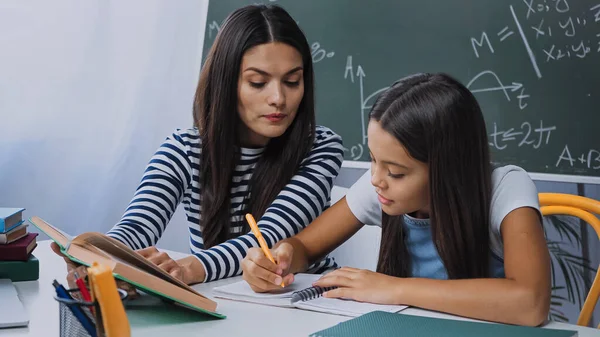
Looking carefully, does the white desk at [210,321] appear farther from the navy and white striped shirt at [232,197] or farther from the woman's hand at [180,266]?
the navy and white striped shirt at [232,197]

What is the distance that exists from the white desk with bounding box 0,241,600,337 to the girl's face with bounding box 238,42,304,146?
51cm

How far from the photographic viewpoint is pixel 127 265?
105 centimetres

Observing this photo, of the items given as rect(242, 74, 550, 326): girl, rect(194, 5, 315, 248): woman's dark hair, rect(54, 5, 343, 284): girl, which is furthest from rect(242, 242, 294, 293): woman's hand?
rect(194, 5, 315, 248): woman's dark hair

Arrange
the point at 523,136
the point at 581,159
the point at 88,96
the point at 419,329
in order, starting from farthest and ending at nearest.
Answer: the point at 88,96 < the point at 523,136 < the point at 581,159 < the point at 419,329

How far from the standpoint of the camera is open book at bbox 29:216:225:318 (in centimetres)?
104

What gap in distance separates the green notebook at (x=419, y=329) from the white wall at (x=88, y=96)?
6.99ft

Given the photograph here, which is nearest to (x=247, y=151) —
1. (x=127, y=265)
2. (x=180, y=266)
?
(x=180, y=266)

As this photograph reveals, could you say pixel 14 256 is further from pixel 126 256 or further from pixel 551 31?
pixel 551 31

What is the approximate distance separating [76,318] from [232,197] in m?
0.98

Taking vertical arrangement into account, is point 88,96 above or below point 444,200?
above

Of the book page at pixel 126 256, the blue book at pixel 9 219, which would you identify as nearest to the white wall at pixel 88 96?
the blue book at pixel 9 219

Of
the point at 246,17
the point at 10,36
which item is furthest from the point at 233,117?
the point at 10,36

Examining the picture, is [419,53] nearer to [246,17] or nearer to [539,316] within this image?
[246,17]

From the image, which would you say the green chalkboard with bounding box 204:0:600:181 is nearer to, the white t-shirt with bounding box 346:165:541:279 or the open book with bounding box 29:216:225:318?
the white t-shirt with bounding box 346:165:541:279
